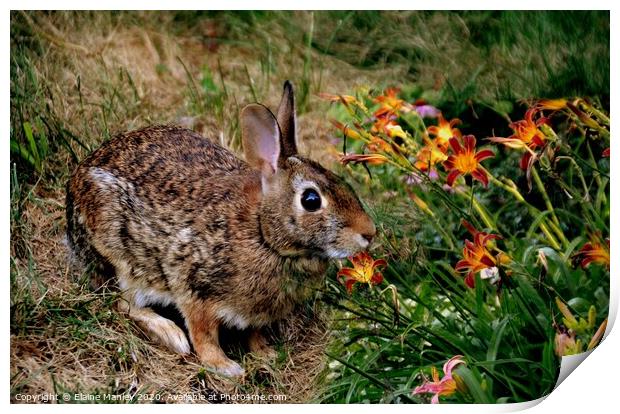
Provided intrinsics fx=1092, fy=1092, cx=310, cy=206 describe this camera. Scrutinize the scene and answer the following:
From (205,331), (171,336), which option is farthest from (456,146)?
(171,336)

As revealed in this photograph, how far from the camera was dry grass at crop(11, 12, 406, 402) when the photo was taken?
14.2 feet

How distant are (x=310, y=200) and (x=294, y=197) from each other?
0.07 metres

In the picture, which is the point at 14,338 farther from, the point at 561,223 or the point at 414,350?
the point at 561,223

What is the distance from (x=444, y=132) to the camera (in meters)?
4.55

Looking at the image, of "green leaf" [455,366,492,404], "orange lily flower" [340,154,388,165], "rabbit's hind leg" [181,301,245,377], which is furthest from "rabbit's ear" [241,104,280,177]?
"green leaf" [455,366,492,404]

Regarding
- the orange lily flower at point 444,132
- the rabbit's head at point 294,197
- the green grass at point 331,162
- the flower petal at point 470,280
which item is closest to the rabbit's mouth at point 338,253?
the rabbit's head at point 294,197

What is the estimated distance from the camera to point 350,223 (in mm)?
4070

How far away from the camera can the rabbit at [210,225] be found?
4.19m

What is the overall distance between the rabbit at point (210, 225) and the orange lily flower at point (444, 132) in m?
0.56

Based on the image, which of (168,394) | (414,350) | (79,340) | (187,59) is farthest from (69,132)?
(414,350)

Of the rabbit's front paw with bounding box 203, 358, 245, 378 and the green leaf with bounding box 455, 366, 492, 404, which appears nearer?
the green leaf with bounding box 455, 366, 492, 404

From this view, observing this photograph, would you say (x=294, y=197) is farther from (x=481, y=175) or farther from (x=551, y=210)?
(x=551, y=210)

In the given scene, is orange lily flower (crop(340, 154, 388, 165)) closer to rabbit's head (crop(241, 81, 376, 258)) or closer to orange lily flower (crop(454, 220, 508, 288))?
rabbit's head (crop(241, 81, 376, 258))

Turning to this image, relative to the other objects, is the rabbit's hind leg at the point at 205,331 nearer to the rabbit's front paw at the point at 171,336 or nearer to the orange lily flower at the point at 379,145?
the rabbit's front paw at the point at 171,336
